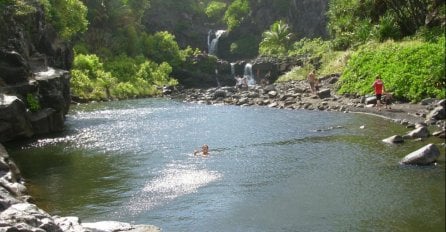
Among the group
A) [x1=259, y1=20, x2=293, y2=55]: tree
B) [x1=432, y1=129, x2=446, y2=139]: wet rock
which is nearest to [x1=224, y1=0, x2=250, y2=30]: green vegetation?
[x1=259, y1=20, x2=293, y2=55]: tree

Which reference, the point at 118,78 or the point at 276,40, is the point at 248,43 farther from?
the point at 118,78

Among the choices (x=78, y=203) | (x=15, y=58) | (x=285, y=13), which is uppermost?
(x=285, y=13)

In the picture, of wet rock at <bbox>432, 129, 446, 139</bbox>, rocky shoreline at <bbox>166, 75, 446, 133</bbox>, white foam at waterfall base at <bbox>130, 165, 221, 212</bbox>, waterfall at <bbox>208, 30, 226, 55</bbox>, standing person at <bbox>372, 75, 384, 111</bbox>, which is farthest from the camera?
waterfall at <bbox>208, 30, 226, 55</bbox>

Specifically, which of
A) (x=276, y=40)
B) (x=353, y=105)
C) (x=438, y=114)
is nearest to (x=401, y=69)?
(x=353, y=105)

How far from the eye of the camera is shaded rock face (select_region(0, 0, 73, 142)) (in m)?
31.8

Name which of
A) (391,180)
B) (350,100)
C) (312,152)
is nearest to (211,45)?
(350,100)

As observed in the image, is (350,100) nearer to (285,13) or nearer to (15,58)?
(15,58)

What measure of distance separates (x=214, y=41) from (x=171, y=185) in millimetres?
88879

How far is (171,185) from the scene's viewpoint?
22.0 meters

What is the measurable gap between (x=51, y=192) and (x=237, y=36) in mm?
89481

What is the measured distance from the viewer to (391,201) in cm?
1706

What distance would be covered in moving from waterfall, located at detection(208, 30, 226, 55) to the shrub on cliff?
61554 mm

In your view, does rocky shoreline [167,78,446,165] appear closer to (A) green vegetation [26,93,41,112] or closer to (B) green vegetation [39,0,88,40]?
(B) green vegetation [39,0,88,40]

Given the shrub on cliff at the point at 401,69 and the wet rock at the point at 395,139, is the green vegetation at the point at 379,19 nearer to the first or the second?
the shrub on cliff at the point at 401,69
